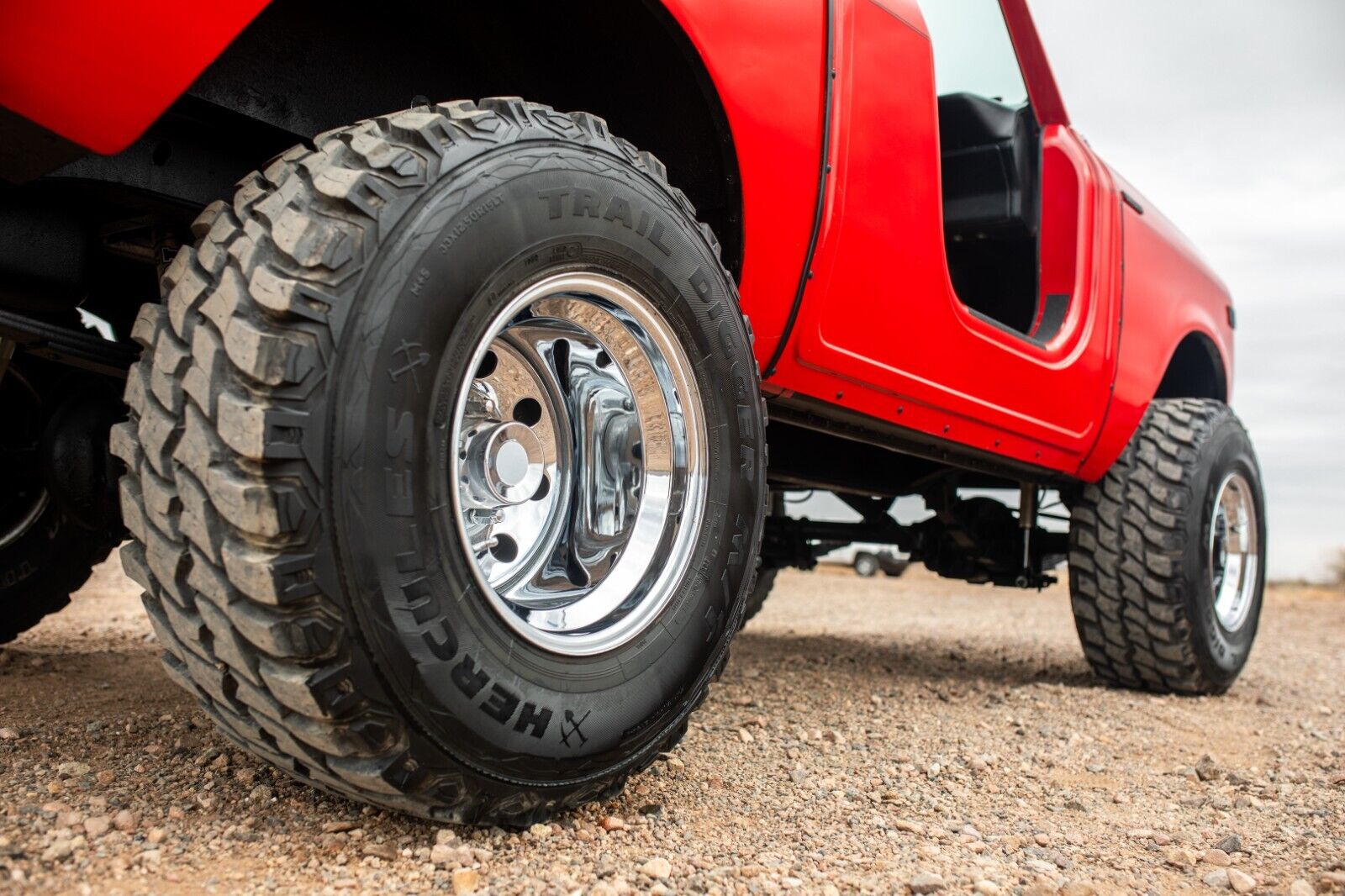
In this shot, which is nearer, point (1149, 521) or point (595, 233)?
point (595, 233)

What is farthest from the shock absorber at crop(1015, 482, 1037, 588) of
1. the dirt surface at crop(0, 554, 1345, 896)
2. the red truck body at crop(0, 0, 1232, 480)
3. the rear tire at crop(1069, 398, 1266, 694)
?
the dirt surface at crop(0, 554, 1345, 896)

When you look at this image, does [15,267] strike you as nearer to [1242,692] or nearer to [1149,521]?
[1149,521]

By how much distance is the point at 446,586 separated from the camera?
4.40ft

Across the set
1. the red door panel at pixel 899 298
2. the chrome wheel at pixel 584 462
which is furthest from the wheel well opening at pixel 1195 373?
the chrome wheel at pixel 584 462

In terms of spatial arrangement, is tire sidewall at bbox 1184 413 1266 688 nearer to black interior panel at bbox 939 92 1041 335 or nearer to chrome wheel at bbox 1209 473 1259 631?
chrome wheel at bbox 1209 473 1259 631

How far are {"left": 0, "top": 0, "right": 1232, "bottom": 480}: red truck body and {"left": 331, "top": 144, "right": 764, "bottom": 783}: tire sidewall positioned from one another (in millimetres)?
325

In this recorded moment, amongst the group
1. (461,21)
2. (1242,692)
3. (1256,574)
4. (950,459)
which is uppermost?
(461,21)

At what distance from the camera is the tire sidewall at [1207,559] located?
3607mm

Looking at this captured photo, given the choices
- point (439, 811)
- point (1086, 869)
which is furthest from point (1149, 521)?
point (439, 811)

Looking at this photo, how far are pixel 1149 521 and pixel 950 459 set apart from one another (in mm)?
955

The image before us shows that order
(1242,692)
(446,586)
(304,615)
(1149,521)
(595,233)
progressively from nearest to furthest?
Answer: (304,615) → (446,586) → (595,233) → (1149,521) → (1242,692)

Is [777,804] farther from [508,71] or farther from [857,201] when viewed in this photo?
[508,71]

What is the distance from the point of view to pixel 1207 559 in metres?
3.70

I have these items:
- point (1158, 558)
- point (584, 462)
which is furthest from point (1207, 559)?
point (584, 462)
